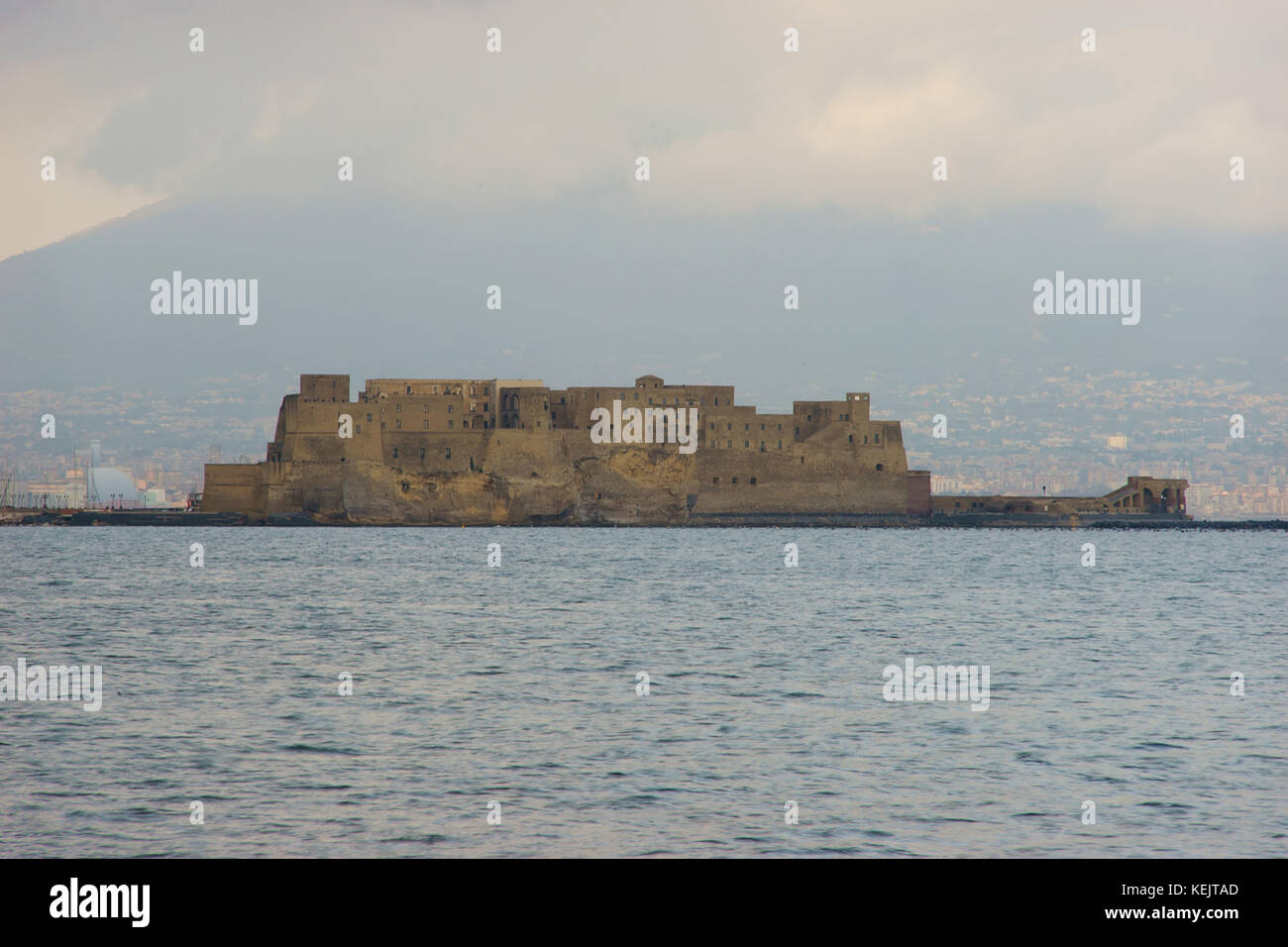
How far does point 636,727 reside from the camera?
57.1 ft

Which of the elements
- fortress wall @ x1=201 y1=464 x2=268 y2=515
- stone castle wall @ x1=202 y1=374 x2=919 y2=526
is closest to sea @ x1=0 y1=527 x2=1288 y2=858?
stone castle wall @ x1=202 y1=374 x2=919 y2=526

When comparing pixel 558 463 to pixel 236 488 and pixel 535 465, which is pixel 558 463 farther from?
pixel 236 488

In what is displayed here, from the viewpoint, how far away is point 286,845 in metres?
11.2

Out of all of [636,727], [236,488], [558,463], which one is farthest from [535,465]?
[636,727]

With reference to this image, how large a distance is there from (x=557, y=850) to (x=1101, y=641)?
878 inches

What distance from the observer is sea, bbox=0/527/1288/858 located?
11.9m

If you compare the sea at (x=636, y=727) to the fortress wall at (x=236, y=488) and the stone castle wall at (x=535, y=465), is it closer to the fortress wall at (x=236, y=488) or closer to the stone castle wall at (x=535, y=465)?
the stone castle wall at (x=535, y=465)

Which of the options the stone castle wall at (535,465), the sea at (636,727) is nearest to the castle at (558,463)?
the stone castle wall at (535,465)

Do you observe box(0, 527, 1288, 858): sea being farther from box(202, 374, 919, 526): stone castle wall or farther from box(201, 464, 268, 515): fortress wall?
box(201, 464, 268, 515): fortress wall

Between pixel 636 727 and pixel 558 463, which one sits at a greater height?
pixel 558 463

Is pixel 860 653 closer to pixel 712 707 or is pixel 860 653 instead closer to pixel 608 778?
pixel 712 707

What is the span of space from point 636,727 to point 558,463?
75.6m
